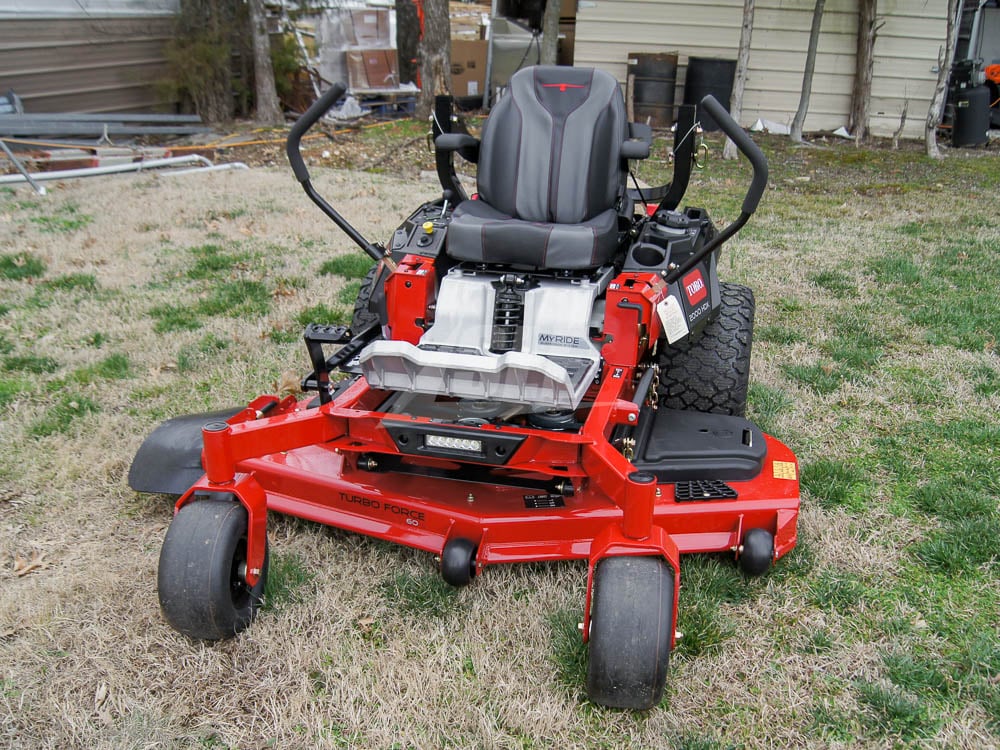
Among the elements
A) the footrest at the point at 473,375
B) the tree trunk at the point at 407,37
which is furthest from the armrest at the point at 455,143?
the tree trunk at the point at 407,37

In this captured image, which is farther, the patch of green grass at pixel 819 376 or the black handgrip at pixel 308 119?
the patch of green grass at pixel 819 376

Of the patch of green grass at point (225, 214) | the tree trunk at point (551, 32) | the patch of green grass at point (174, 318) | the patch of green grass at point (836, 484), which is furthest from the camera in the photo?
the tree trunk at point (551, 32)

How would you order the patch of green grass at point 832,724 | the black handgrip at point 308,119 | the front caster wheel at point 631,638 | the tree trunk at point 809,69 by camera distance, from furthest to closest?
1. the tree trunk at point 809,69
2. the black handgrip at point 308,119
3. the patch of green grass at point 832,724
4. the front caster wheel at point 631,638

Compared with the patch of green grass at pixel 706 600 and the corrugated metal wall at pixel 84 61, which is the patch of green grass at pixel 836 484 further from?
the corrugated metal wall at pixel 84 61

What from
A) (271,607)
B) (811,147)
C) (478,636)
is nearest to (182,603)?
(271,607)

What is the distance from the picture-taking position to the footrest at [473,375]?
8.24ft

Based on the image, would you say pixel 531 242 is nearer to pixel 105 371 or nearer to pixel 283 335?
pixel 283 335

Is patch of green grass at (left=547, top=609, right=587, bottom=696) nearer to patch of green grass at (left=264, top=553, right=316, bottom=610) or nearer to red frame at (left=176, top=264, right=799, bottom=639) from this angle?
red frame at (left=176, top=264, right=799, bottom=639)

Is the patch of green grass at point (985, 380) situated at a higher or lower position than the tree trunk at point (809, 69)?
lower

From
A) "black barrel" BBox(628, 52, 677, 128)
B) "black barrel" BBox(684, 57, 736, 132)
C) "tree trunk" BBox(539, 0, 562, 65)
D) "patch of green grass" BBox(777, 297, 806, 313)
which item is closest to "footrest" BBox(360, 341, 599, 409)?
"patch of green grass" BBox(777, 297, 806, 313)

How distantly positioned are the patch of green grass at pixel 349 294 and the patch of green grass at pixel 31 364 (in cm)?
171

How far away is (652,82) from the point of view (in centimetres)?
1268

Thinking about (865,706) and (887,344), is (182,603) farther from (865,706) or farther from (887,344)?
(887,344)

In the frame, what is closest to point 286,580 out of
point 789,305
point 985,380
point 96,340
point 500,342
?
point 500,342
